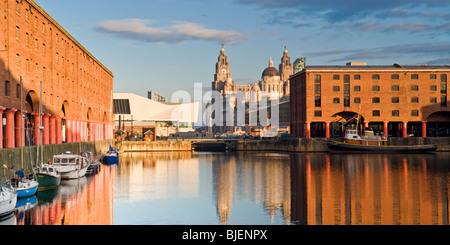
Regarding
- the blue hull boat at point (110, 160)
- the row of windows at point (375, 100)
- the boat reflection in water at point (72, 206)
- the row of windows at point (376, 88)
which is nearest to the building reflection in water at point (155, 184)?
the boat reflection in water at point (72, 206)

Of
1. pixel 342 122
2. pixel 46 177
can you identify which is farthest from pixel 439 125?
pixel 46 177

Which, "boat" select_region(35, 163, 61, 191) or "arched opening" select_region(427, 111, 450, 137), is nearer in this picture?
"boat" select_region(35, 163, 61, 191)

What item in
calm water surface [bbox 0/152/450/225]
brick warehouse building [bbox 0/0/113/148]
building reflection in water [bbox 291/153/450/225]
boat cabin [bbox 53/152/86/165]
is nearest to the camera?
building reflection in water [bbox 291/153/450/225]

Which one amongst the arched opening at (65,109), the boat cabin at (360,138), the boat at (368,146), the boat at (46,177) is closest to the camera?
the boat at (46,177)

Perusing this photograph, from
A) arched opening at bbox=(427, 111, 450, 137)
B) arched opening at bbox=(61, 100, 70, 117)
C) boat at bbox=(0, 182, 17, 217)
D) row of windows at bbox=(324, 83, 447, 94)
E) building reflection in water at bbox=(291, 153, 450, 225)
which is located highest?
row of windows at bbox=(324, 83, 447, 94)

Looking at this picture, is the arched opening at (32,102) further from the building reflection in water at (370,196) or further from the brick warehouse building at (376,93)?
the brick warehouse building at (376,93)

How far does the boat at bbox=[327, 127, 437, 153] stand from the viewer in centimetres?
13062

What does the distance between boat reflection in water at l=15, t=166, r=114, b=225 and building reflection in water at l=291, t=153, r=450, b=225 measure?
51.5 feet

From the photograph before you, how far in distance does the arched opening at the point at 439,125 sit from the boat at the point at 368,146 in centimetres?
1607

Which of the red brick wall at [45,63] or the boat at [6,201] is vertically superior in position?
the red brick wall at [45,63]

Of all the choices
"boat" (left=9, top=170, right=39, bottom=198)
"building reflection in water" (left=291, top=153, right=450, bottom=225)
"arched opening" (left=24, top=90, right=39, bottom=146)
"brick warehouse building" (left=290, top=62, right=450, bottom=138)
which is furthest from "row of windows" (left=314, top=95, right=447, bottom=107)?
"boat" (left=9, top=170, right=39, bottom=198)

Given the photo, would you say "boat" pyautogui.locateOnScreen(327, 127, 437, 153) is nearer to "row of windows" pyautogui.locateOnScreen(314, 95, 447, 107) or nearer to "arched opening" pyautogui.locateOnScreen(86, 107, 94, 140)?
"row of windows" pyautogui.locateOnScreen(314, 95, 447, 107)

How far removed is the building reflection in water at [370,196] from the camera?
130ft

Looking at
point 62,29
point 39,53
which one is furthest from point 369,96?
point 39,53
